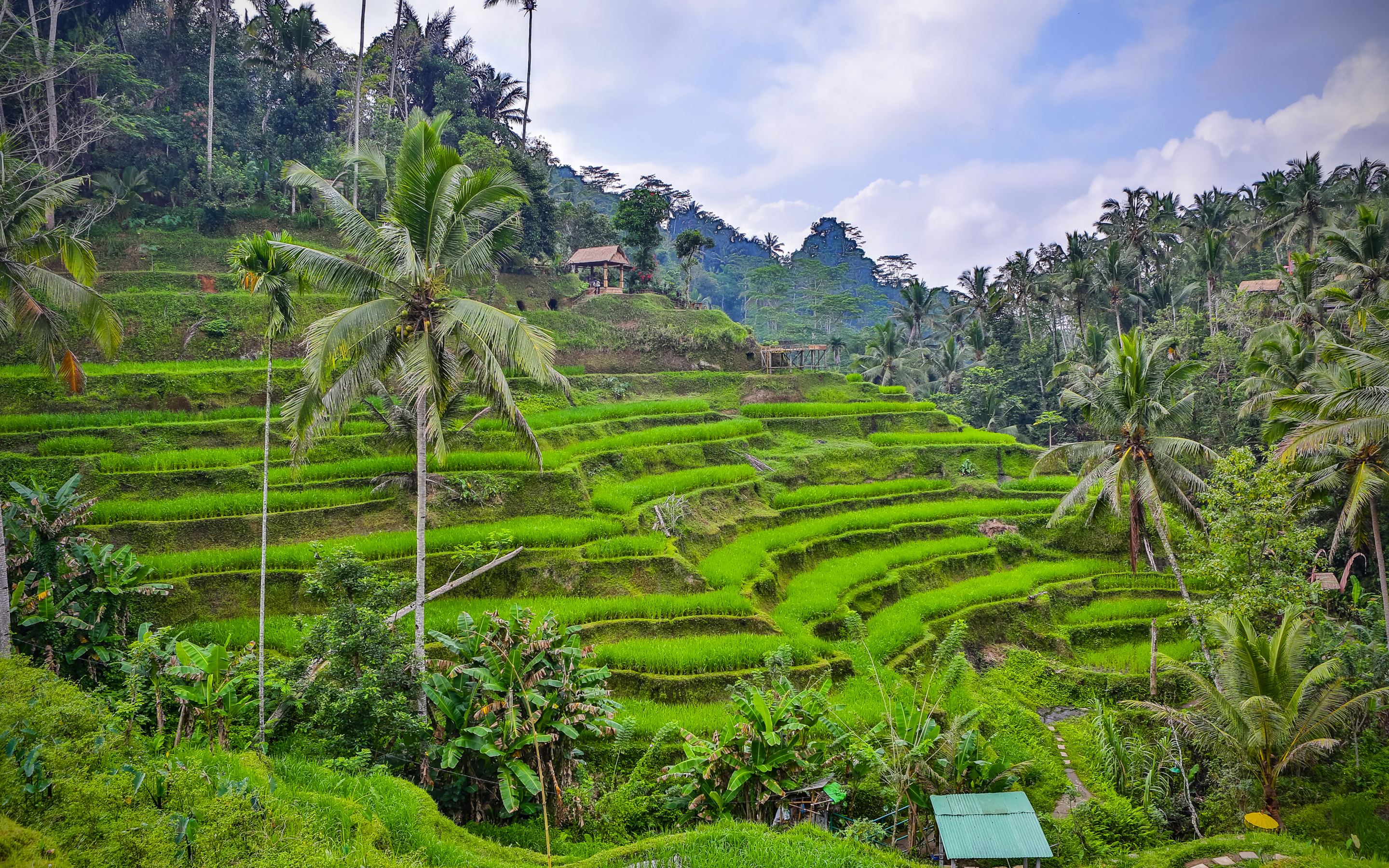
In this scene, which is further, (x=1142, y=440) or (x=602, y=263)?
(x=602, y=263)

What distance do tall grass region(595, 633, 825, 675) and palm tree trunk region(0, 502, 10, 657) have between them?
283 inches

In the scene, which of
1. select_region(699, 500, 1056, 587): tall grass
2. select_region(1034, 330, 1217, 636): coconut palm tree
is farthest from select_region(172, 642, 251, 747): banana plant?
select_region(1034, 330, 1217, 636): coconut palm tree

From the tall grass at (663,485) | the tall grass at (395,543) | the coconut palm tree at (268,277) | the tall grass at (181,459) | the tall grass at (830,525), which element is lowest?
the tall grass at (830,525)

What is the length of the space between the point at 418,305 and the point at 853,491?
563 inches

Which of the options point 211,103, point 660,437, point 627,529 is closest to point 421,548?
point 627,529

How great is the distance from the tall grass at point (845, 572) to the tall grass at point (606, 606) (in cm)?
117

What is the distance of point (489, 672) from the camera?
8219 millimetres

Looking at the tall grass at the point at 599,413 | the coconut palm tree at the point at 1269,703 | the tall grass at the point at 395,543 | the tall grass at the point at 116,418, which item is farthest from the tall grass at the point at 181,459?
the coconut palm tree at the point at 1269,703

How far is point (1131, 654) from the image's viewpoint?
15.9 meters

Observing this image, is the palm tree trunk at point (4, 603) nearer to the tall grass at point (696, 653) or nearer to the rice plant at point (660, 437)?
the tall grass at point (696, 653)

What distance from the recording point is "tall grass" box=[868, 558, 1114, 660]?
44.3 feet

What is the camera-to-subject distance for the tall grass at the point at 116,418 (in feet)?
45.5

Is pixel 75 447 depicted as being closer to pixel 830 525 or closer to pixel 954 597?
pixel 830 525

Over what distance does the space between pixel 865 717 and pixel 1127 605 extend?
11005 millimetres
